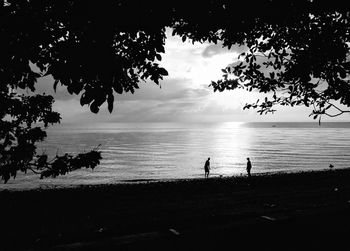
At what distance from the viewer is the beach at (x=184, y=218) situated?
142 inches

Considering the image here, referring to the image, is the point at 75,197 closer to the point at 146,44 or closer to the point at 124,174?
the point at 146,44

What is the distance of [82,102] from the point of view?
11.3 ft

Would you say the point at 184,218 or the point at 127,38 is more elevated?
the point at 127,38

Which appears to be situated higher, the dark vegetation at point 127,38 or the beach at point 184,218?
the dark vegetation at point 127,38

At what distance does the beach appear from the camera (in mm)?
3604

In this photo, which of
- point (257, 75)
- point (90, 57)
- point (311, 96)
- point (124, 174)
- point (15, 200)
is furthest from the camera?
point (124, 174)

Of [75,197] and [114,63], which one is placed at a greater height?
[114,63]

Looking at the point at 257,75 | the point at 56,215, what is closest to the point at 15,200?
the point at 56,215

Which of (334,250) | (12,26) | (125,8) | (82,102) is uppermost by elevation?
(125,8)

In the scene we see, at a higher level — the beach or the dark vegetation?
the dark vegetation

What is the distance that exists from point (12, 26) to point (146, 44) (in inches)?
66.0

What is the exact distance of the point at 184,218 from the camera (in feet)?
45.1

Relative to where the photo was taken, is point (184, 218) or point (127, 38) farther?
point (184, 218)

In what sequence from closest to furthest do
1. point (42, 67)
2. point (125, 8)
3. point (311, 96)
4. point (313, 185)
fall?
1. point (125, 8)
2. point (42, 67)
3. point (311, 96)
4. point (313, 185)
